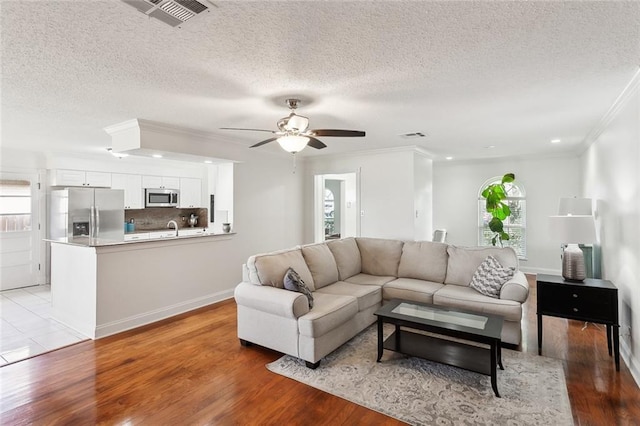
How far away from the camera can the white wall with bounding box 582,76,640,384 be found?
277cm

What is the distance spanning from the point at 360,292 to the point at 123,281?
2773 mm

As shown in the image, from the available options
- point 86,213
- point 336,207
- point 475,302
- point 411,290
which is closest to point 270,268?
point 411,290

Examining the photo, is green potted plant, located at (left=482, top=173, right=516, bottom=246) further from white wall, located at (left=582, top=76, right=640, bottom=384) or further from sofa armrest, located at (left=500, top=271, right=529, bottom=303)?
sofa armrest, located at (left=500, top=271, right=529, bottom=303)

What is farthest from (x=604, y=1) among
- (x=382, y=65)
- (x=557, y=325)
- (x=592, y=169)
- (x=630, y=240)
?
(x=592, y=169)

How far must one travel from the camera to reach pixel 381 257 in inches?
189

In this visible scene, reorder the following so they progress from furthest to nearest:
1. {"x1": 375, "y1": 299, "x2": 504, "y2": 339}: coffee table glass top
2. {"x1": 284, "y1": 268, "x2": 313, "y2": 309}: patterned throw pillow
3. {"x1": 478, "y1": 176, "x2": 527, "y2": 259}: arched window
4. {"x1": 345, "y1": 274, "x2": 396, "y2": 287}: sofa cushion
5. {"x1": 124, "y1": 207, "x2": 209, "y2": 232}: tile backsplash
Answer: {"x1": 124, "y1": 207, "x2": 209, "y2": 232}: tile backsplash, {"x1": 478, "y1": 176, "x2": 527, "y2": 259}: arched window, {"x1": 345, "y1": 274, "x2": 396, "y2": 287}: sofa cushion, {"x1": 284, "y1": 268, "x2": 313, "y2": 309}: patterned throw pillow, {"x1": 375, "y1": 299, "x2": 504, "y2": 339}: coffee table glass top

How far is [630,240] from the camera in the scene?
2.94 meters

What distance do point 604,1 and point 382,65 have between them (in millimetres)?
1191

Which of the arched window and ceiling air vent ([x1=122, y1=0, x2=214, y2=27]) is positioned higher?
ceiling air vent ([x1=122, y1=0, x2=214, y2=27])

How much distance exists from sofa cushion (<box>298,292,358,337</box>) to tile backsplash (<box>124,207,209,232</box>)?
5293mm

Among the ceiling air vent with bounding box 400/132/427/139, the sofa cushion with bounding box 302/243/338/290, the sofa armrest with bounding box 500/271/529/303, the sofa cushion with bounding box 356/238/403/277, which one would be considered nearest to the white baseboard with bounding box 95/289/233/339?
the sofa cushion with bounding box 302/243/338/290

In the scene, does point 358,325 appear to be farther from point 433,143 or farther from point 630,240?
point 433,143

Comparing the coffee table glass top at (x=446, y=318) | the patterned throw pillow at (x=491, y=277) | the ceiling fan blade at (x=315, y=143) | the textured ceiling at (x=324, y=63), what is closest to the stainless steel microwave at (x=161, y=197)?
the textured ceiling at (x=324, y=63)

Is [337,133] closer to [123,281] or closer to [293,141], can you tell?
[293,141]
